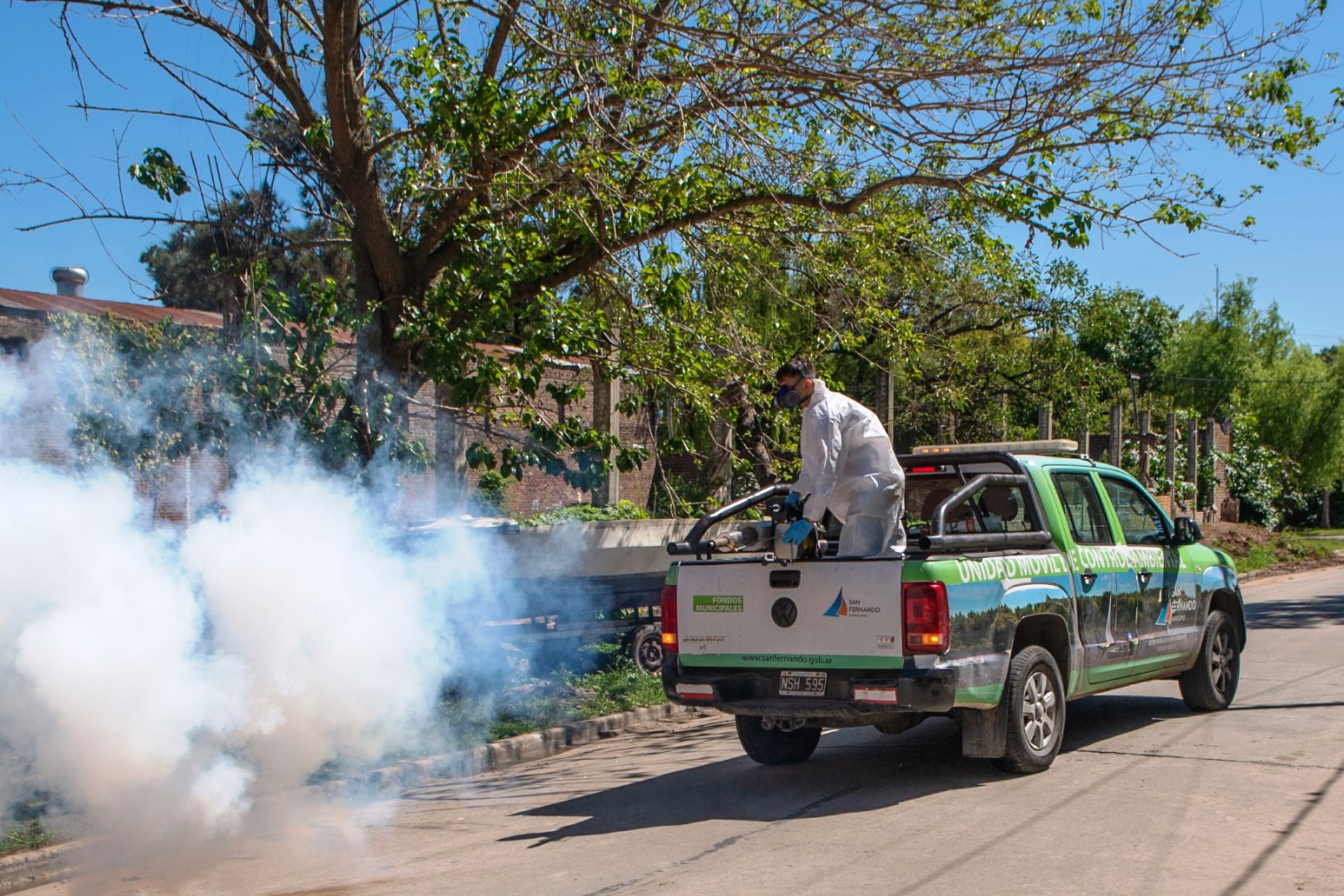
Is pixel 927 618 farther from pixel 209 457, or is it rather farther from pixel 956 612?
pixel 209 457

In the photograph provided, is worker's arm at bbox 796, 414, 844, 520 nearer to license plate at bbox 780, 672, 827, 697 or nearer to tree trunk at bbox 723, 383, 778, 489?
license plate at bbox 780, 672, 827, 697

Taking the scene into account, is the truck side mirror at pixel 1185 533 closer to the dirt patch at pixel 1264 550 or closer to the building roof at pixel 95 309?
the building roof at pixel 95 309

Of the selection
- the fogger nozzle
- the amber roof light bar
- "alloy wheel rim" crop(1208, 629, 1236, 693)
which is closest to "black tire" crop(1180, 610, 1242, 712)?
"alloy wheel rim" crop(1208, 629, 1236, 693)

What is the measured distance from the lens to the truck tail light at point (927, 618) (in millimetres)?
6520

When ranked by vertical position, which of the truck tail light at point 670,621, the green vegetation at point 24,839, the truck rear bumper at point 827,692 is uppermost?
the truck tail light at point 670,621

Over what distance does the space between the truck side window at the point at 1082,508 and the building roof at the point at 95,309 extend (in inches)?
251

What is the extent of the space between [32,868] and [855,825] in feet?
13.8

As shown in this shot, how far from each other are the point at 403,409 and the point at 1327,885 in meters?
7.64

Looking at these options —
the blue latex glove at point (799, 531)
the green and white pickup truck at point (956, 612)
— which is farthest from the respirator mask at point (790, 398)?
the blue latex glove at point (799, 531)

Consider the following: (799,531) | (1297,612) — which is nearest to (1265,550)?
(1297,612)

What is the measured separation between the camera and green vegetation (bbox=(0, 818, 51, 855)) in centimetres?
620

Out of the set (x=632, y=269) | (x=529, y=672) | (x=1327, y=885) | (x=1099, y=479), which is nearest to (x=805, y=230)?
(x=632, y=269)

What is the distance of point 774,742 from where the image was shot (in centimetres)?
783

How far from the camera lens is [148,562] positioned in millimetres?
6133
